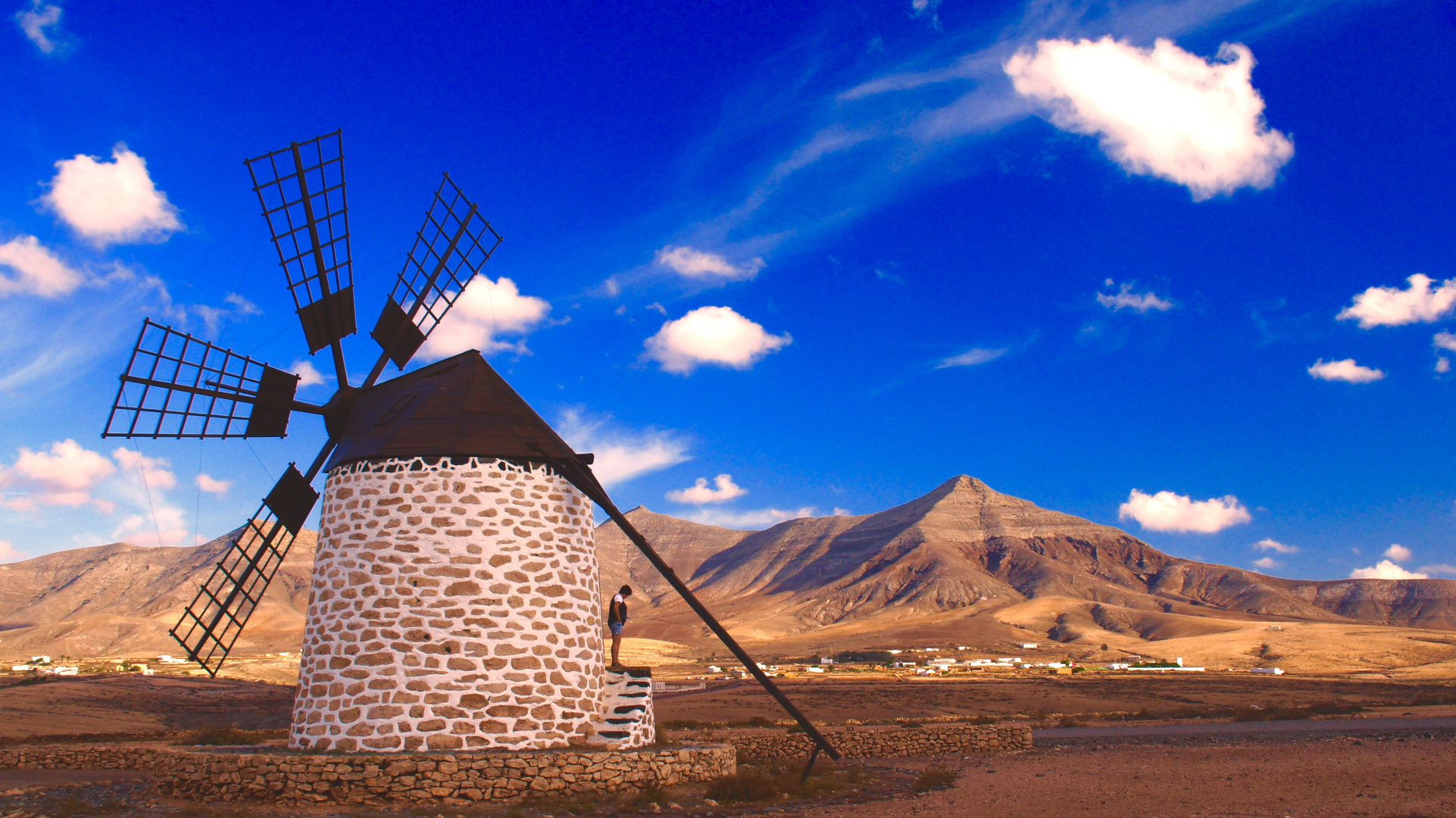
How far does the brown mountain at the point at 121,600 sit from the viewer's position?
91.0 m

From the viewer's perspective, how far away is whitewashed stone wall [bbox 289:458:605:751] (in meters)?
11.6

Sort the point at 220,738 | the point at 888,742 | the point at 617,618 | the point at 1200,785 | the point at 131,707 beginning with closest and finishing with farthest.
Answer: the point at 1200,785 < the point at 617,618 < the point at 220,738 < the point at 888,742 < the point at 131,707

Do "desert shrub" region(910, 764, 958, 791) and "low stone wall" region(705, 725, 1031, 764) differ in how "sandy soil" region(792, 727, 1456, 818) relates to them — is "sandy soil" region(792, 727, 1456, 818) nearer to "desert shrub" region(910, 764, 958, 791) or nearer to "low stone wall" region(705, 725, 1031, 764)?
"desert shrub" region(910, 764, 958, 791)

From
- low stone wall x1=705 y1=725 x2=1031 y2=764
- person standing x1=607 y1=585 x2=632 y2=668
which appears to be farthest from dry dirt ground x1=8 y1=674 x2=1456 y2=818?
person standing x1=607 y1=585 x2=632 y2=668

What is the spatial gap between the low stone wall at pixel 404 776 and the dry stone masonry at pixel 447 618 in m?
0.75

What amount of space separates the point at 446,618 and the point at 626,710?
319 centimetres

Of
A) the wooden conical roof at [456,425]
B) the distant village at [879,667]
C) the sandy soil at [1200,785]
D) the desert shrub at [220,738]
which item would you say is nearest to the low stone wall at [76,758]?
the desert shrub at [220,738]

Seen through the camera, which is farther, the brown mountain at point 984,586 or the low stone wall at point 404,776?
the brown mountain at point 984,586

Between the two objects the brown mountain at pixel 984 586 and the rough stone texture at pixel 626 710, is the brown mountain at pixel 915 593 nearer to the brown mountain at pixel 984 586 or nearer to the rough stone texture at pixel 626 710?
the brown mountain at pixel 984 586

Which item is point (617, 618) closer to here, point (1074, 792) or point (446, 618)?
point (446, 618)

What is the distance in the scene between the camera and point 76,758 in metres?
16.7

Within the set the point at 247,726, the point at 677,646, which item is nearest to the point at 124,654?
the point at 677,646

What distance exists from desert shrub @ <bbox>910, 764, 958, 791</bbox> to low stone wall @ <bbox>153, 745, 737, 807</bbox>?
15.2 feet

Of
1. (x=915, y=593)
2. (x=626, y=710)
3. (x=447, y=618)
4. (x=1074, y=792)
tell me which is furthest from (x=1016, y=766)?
(x=915, y=593)
